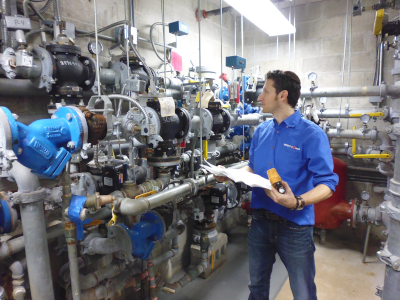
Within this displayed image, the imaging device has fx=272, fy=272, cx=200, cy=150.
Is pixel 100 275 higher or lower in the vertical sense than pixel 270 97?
lower

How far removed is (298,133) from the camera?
1195 mm

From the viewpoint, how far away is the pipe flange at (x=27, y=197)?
910 mm

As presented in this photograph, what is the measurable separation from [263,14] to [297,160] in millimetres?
1283

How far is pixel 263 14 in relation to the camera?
6.41ft

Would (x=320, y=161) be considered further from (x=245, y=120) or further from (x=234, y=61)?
(x=234, y=61)

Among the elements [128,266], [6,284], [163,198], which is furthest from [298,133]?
[6,284]

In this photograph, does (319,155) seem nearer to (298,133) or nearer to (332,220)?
(298,133)

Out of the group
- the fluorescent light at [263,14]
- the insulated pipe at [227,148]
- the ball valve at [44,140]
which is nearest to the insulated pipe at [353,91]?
the fluorescent light at [263,14]

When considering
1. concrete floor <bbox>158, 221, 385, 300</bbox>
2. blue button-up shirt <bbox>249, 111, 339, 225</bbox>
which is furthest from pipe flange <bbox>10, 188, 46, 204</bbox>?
concrete floor <bbox>158, 221, 385, 300</bbox>

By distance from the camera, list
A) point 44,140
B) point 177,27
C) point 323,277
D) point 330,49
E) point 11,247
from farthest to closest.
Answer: point 330,49 < point 323,277 < point 177,27 < point 11,247 < point 44,140

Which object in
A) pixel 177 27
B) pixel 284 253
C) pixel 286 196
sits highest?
pixel 177 27

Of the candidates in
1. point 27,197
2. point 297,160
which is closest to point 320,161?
point 297,160

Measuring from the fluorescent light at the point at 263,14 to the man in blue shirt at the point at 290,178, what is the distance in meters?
0.70

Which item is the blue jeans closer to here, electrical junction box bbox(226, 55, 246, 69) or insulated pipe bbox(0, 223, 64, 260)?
insulated pipe bbox(0, 223, 64, 260)
